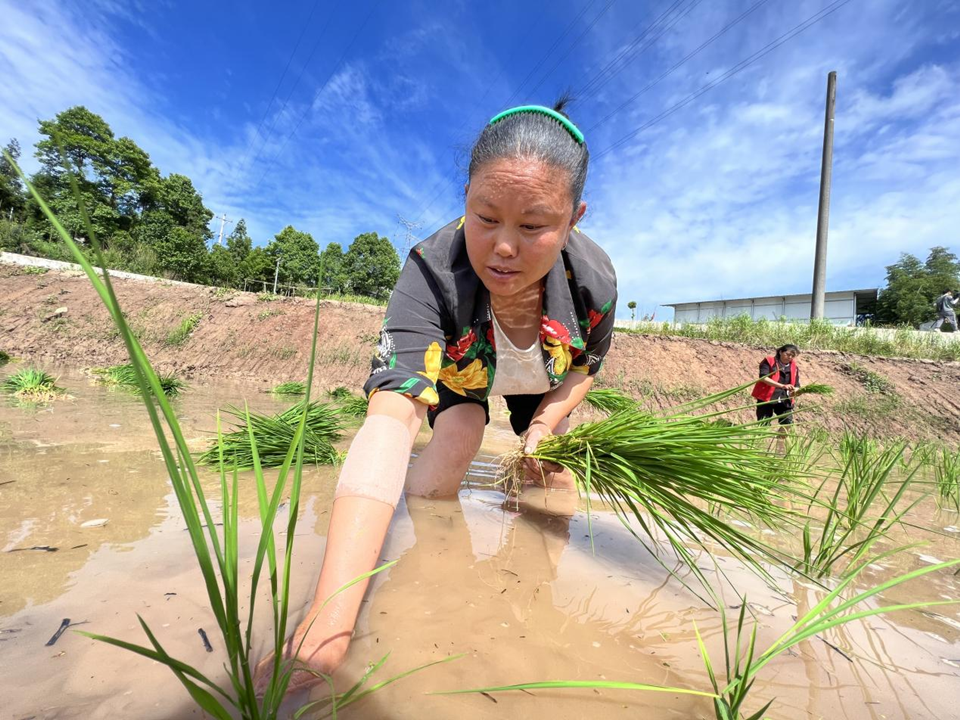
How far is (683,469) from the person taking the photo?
4.38 feet

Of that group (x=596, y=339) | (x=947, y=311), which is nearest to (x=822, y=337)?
(x=947, y=311)

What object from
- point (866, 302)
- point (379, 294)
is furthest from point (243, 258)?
point (866, 302)

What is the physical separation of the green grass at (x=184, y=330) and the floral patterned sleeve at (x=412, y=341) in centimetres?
1015

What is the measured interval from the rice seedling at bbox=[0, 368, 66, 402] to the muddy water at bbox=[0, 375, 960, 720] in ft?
7.73

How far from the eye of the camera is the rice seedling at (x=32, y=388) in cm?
333

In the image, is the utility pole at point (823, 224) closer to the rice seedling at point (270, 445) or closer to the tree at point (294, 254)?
the rice seedling at point (270, 445)

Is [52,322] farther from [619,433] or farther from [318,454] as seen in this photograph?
[619,433]

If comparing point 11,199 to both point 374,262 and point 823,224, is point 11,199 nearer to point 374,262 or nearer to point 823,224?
point 374,262

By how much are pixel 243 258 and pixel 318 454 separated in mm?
34039

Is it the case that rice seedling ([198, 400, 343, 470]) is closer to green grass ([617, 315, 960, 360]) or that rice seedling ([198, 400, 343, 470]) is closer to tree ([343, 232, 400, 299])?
green grass ([617, 315, 960, 360])

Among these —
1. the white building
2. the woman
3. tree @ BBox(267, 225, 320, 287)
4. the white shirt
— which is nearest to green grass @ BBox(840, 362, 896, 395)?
the woman

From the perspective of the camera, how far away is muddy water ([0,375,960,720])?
716 mm

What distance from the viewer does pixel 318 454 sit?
7.32 feet

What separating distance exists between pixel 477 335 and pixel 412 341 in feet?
1.42
